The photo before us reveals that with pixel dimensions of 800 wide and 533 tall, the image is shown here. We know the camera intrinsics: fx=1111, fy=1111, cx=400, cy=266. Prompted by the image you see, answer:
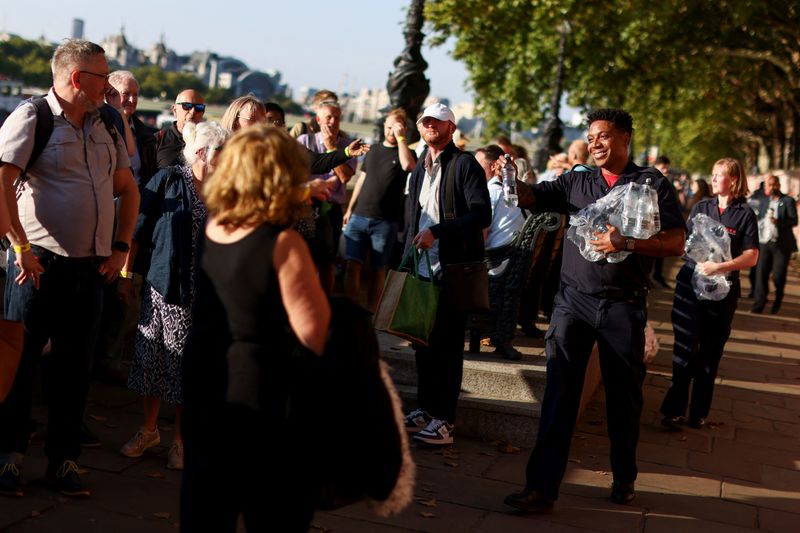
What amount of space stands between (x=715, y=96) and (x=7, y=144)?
3611cm

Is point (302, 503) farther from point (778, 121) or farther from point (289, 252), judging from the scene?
point (778, 121)

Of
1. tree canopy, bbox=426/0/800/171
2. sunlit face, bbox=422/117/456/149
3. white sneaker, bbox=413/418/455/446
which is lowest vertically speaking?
white sneaker, bbox=413/418/455/446

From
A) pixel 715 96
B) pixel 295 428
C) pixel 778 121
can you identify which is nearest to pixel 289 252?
pixel 295 428

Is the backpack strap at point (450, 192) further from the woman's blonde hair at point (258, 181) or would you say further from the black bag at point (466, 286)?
the woman's blonde hair at point (258, 181)

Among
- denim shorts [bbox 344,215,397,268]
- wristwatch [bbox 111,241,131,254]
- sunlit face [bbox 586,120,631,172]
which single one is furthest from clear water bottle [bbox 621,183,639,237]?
denim shorts [bbox 344,215,397,268]

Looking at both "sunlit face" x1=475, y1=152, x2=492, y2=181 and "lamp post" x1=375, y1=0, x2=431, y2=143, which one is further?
"lamp post" x1=375, y1=0, x2=431, y2=143

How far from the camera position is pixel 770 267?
A: 17391 mm

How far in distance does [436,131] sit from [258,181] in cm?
339

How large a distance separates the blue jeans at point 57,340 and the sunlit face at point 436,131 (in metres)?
2.27

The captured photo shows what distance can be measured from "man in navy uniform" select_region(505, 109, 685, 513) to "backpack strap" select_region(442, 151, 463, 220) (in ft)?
2.99

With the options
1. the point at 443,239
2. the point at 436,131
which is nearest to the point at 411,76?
the point at 436,131

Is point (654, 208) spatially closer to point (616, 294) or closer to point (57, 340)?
point (616, 294)

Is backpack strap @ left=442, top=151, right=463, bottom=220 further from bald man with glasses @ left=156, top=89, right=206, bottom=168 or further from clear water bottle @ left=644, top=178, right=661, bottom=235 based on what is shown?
bald man with glasses @ left=156, top=89, right=206, bottom=168

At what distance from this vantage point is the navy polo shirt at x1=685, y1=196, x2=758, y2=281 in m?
7.98
